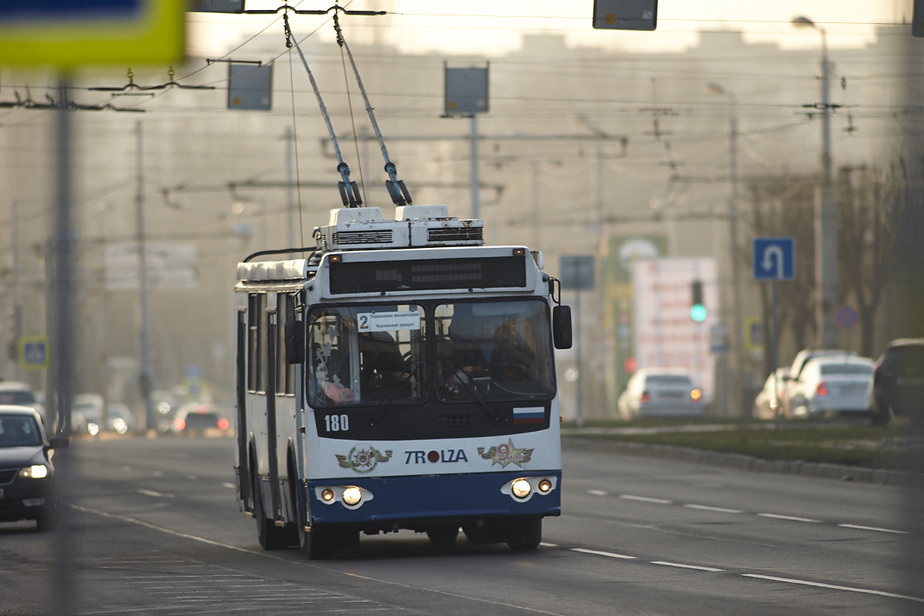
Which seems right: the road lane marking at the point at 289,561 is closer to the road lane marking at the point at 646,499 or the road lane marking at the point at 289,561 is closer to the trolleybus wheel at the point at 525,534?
the trolleybus wheel at the point at 525,534

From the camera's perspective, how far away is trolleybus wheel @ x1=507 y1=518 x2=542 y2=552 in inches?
567

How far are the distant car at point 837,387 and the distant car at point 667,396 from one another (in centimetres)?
625

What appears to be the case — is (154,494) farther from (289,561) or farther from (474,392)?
(474,392)

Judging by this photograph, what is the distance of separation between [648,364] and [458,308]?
51959 millimetres

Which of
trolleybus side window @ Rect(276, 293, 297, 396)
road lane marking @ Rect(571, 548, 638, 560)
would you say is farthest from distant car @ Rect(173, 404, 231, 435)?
road lane marking @ Rect(571, 548, 638, 560)

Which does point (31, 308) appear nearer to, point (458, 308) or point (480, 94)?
point (480, 94)

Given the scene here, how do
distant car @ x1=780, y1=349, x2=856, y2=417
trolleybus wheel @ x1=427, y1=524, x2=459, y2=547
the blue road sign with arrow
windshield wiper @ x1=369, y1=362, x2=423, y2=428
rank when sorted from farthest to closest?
distant car @ x1=780, y1=349, x2=856, y2=417
the blue road sign with arrow
trolleybus wheel @ x1=427, y1=524, x2=459, y2=547
windshield wiper @ x1=369, y1=362, x2=423, y2=428

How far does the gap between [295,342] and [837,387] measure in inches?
1031

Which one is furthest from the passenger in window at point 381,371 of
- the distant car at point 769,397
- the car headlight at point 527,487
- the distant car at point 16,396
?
the distant car at point 16,396

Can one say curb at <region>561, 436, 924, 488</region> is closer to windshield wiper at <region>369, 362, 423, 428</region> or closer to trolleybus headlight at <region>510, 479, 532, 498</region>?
trolleybus headlight at <region>510, 479, 532, 498</region>

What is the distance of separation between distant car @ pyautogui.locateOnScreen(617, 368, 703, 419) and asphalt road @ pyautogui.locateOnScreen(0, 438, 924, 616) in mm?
22267

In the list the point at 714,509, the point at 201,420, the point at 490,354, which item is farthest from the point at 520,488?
the point at 201,420

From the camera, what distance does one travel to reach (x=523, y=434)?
1378 centimetres

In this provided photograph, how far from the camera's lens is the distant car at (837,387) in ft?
123
